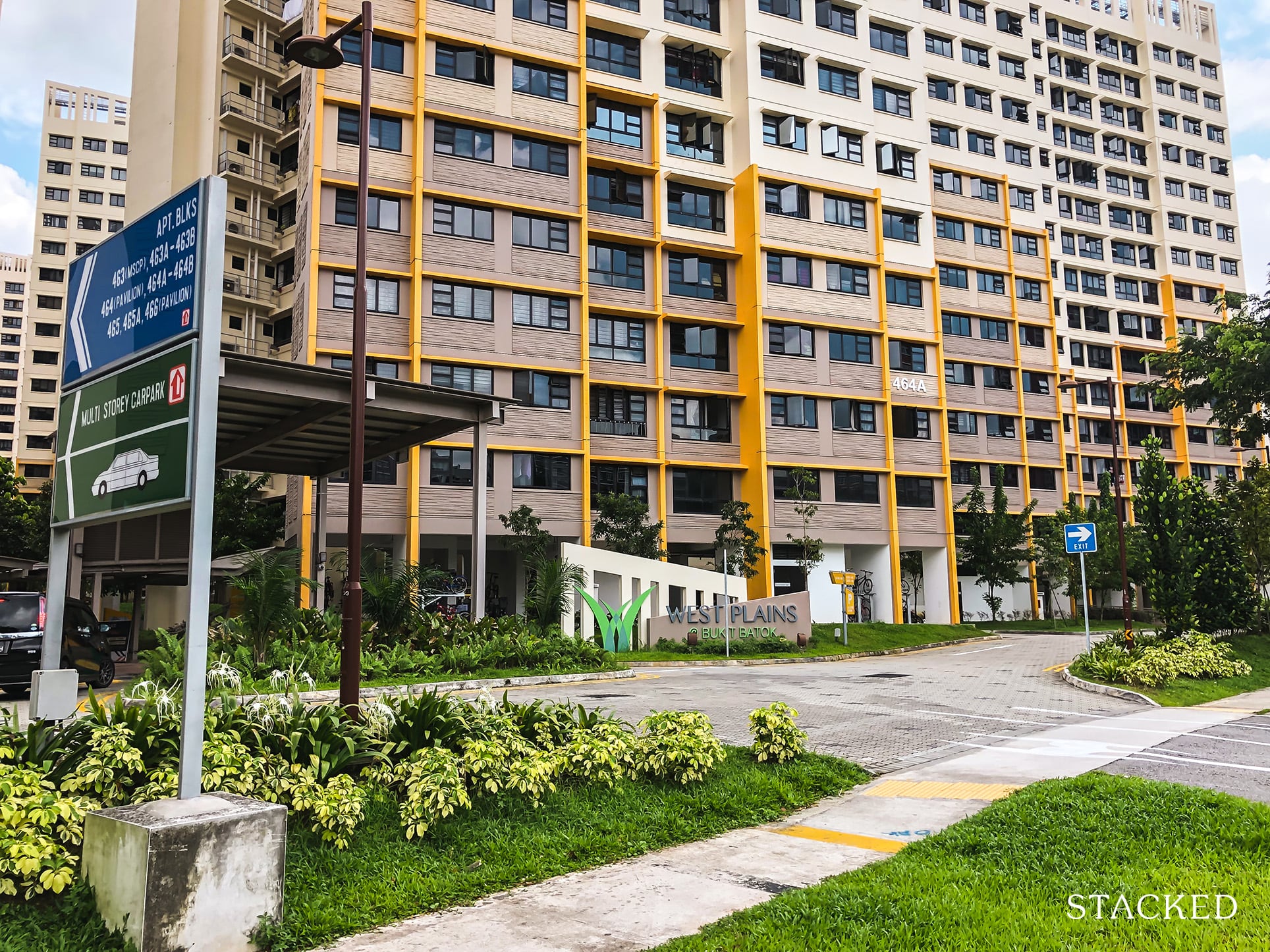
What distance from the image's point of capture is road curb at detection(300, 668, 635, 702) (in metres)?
15.4

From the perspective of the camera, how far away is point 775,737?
10055 mm

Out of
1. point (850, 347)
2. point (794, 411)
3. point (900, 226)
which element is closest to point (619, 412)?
point (794, 411)

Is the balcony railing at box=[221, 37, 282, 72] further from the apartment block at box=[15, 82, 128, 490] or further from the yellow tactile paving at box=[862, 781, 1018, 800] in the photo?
the yellow tactile paving at box=[862, 781, 1018, 800]

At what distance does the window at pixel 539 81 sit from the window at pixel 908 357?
2054 cm

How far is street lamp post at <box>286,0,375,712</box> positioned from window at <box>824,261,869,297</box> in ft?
120

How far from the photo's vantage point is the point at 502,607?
41219 mm

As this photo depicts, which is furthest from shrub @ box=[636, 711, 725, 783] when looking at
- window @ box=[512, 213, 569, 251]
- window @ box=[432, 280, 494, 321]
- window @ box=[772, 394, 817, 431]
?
window @ box=[772, 394, 817, 431]

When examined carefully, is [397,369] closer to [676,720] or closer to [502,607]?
[502,607]

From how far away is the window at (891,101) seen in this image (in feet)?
163

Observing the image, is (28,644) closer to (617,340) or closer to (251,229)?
(617,340)

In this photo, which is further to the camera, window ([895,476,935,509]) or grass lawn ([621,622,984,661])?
window ([895,476,935,509])

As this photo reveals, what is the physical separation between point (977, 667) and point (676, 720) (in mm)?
19663

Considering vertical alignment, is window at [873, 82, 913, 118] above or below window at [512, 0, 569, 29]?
above

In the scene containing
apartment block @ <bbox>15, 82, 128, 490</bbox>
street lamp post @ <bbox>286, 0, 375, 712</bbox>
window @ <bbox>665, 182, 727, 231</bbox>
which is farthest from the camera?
apartment block @ <bbox>15, 82, 128, 490</bbox>
